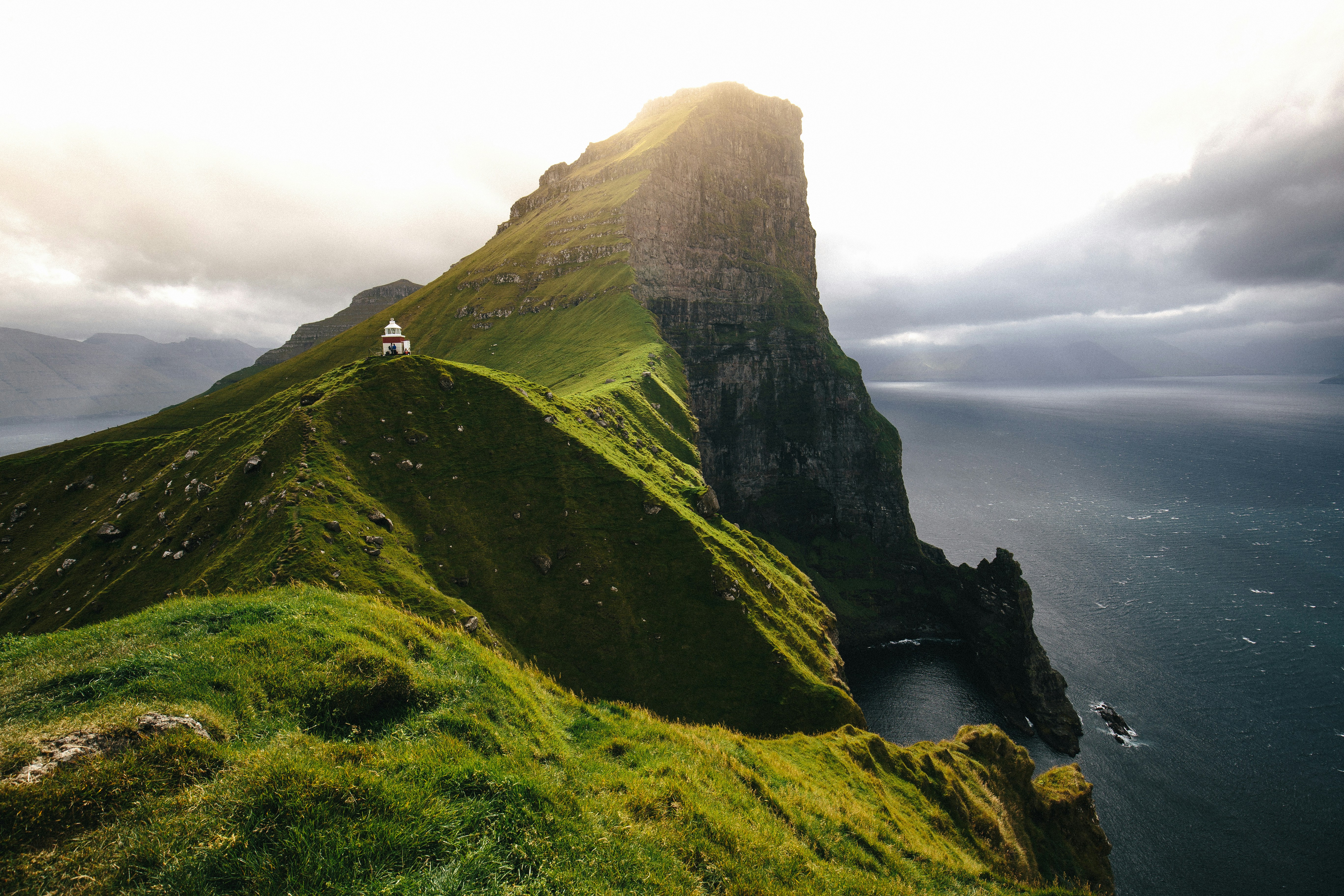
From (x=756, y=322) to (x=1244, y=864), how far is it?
117462 mm

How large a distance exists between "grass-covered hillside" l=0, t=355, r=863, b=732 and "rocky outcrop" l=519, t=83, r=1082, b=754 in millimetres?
69581

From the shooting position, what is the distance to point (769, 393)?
429ft

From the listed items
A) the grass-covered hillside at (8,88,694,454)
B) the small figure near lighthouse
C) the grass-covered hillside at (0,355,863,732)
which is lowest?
the grass-covered hillside at (0,355,863,732)

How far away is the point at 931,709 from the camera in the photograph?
270 feet

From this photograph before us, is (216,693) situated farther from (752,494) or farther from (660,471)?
(752,494)

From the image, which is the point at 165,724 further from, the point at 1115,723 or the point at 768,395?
the point at 768,395

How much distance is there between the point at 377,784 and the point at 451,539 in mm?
29991

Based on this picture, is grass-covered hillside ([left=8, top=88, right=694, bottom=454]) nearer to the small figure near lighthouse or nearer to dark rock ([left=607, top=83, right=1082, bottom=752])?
dark rock ([left=607, top=83, right=1082, bottom=752])

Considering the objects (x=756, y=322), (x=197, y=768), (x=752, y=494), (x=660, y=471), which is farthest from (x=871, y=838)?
(x=756, y=322)

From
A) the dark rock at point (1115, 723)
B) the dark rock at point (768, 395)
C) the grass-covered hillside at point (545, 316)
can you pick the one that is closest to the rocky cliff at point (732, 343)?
the dark rock at point (768, 395)

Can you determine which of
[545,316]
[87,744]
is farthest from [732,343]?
[87,744]

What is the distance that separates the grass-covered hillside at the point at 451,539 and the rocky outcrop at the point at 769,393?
6958cm

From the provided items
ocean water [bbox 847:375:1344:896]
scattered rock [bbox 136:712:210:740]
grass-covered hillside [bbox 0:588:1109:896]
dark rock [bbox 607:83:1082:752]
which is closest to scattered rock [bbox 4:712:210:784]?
scattered rock [bbox 136:712:210:740]

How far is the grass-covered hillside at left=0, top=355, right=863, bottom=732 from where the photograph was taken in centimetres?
2917
